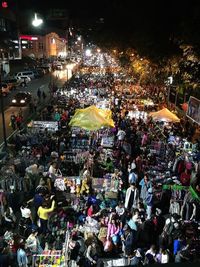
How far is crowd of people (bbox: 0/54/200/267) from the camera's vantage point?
906cm

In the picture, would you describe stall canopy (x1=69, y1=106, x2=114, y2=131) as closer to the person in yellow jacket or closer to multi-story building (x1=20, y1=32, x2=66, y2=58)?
the person in yellow jacket

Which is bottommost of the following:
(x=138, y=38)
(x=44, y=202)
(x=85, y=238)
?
(x=85, y=238)

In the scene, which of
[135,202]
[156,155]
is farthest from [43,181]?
[156,155]

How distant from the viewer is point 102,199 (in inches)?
468

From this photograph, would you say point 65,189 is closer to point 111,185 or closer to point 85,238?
point 111,185

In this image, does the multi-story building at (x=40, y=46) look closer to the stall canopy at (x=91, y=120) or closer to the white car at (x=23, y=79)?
the white car at (x=23, y=79)

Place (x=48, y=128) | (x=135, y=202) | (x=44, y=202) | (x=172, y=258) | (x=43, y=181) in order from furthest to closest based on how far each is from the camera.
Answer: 1. (x=48, y=128)
2. (x=43, y=181)
3. (x=135, y=202)
4. (x=44, y=202)
5. (x=172, y=258)

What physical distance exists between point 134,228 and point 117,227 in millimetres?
502

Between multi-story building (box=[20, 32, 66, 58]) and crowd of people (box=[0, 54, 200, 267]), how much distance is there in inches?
2666

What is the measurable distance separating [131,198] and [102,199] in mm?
1136

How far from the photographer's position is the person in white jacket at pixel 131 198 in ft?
37.0

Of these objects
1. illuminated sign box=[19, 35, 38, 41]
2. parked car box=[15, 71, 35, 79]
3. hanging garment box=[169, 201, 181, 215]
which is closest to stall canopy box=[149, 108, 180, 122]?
hanging garment box=[169, 201, 181, 215]

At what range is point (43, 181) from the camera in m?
12.2

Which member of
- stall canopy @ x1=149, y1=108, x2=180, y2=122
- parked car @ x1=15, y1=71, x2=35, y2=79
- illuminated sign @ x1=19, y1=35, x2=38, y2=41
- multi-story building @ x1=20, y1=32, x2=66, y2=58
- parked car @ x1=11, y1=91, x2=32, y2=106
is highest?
illuminated sign @ x1=19, y1=35, x2=38, y2=41
